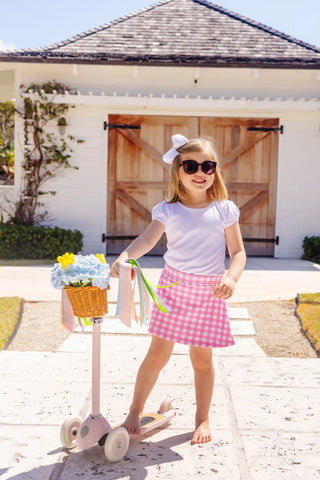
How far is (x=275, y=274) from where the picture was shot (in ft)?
24.6

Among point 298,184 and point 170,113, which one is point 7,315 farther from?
point 298,184

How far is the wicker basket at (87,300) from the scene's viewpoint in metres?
2.21

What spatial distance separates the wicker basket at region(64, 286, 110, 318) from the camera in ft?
7.24

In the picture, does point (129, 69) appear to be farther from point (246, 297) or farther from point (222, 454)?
point (222, 454)

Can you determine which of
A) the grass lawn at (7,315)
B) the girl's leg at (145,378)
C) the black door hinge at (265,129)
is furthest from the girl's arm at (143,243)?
the black door hinge at (265,129)

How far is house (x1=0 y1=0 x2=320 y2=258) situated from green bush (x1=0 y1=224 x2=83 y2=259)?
0.79 m

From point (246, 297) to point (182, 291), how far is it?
3.44m

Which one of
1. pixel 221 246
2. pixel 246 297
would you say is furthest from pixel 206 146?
pixel 246 297

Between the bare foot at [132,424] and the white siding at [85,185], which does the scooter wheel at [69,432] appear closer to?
the bare foot at [132,424]

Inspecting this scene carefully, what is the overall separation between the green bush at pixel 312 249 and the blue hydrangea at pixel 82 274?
743 cm

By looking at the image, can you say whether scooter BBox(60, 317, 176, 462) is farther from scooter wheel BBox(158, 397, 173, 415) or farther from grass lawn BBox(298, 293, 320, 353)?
grass lawn BBox(298, 293, 320, 353)

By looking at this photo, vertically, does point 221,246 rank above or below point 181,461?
above

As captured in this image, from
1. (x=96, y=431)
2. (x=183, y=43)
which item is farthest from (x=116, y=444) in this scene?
(x=183, y=43)

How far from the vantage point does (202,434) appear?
8.13 feet
